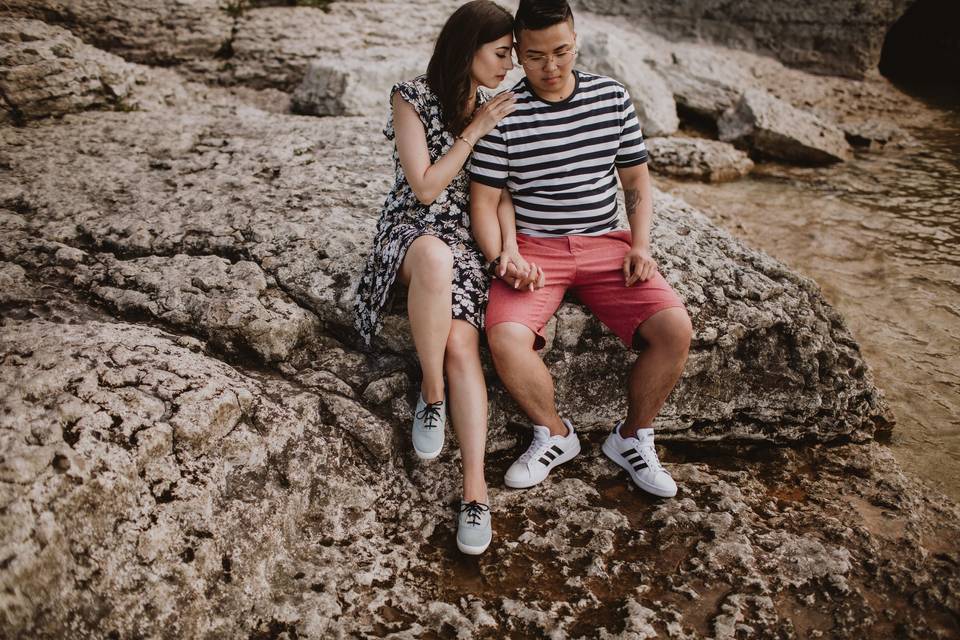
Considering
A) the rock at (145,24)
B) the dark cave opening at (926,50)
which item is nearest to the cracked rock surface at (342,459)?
the rock at (145,24)

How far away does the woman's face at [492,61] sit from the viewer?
2430 millimetres

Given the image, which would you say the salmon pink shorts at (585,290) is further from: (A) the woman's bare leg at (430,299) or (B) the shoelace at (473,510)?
(B) the shoelace at (473,510)

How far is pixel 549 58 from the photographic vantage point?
2.42 meters

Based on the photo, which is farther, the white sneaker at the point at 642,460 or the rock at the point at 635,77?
the rock at the point at 635,77

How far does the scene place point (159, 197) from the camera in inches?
130

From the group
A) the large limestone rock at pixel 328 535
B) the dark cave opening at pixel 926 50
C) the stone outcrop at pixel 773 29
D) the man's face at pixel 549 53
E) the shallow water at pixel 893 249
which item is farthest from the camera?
the dark cave opening at pixel 926 50

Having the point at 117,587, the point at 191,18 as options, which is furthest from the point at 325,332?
the point at 191,18

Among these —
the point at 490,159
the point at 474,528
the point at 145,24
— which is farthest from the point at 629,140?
the point at 145,24

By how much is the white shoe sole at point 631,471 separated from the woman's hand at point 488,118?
1305mm

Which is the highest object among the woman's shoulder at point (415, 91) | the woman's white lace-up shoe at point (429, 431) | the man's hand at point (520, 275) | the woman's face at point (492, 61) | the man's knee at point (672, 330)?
the woman's face at point (492, 61)

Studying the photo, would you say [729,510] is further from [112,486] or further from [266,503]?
[112,486]

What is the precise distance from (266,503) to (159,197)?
6.33 ft

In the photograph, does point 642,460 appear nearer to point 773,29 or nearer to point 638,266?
point 638,266

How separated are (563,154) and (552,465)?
121 centimetres
